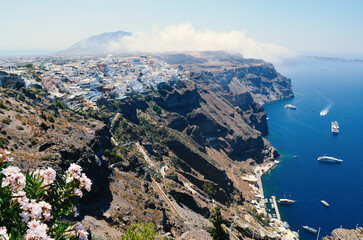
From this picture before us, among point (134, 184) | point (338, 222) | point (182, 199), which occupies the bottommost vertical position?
point (338, 222)

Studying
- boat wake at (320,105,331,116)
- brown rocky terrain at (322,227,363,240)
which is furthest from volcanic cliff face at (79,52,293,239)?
boat wake at (320,105,331,116)

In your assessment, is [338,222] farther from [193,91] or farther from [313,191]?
[193,91]

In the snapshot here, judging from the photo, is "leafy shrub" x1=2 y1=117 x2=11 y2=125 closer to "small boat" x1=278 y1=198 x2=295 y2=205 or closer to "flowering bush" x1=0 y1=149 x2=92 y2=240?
"flowering bush" x1=0 y1=149 x2=92 y2=240

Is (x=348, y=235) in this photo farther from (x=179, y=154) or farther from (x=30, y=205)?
(x=179, y=154)

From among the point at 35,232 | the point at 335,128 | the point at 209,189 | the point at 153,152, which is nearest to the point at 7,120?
the point at 35,232

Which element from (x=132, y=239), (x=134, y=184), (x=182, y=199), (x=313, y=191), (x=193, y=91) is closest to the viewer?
(x=132, y=239)

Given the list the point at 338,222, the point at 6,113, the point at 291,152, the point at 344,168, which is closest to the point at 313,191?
the point at 338,222

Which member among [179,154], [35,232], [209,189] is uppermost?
[35,232]

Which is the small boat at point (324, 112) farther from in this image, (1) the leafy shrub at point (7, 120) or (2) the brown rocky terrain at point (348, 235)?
(1) the leafy shrub at point (7, 120)
